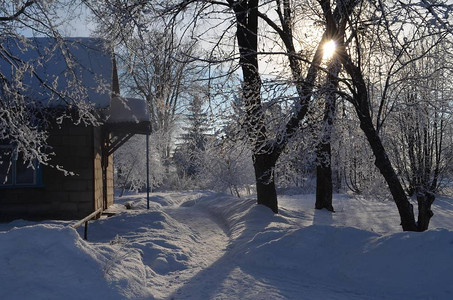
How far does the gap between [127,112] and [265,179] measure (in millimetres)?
5622

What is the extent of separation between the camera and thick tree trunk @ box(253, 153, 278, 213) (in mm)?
11586

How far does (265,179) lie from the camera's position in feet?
38.9

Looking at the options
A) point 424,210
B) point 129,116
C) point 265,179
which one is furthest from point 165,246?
point 129,116

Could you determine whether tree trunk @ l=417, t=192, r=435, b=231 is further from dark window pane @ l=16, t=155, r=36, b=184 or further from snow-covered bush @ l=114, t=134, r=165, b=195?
snow-covered bush @ l=114, t=134, r=165, b=195

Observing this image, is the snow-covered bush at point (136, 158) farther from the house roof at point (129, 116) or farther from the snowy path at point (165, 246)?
the snowy path at point (165, 246)

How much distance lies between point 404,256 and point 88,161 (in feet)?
31.3

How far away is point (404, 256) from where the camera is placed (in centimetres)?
537

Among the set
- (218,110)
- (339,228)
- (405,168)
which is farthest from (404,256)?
(405,168)

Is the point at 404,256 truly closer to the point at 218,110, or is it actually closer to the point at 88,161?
the point at 218,110

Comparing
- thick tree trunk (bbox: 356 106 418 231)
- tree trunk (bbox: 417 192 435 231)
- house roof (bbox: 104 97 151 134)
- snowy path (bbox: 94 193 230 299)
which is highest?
house roof (bbox: 104 97 151 134)

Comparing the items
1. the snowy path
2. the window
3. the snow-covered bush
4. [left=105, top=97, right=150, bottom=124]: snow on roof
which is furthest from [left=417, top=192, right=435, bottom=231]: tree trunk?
the snow-covered bush

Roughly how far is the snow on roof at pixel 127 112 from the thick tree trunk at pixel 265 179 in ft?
14.5

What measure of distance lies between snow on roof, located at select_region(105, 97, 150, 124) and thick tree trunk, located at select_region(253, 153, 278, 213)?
174 inches

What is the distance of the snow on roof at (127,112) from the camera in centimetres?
1374
